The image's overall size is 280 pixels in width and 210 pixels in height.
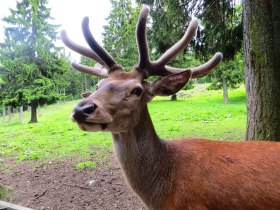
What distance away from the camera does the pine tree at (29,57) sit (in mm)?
17906

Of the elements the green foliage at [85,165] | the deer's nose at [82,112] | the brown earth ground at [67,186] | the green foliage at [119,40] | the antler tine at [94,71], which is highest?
the green foliage at [119,40]

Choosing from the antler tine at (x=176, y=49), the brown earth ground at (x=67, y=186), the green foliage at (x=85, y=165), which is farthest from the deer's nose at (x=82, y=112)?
the green foliage at (x=85, y=165)

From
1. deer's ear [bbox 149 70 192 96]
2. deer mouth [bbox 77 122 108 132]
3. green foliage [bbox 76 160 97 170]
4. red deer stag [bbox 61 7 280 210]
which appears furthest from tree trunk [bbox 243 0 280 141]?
green foliage [bbox 76 160 97 170]

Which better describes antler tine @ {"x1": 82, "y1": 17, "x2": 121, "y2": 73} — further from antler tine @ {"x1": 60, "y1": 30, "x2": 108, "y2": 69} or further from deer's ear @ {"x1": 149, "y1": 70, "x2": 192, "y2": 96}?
deer's ear @ {"x1": 149, "y1": 70, "x2": 192, "y2": 96}

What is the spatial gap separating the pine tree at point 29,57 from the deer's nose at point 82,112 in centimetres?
1682

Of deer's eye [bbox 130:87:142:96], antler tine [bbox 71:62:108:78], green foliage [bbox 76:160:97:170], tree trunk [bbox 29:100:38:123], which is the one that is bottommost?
tree trunk [bbox 29:100:38:123]

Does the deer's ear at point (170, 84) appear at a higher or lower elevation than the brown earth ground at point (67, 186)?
higher

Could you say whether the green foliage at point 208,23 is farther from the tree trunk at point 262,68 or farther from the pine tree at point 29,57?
the pine tree at point 29,57

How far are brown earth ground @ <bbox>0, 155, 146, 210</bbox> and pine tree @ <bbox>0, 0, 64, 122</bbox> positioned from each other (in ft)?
43.5

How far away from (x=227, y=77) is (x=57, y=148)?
17.9m

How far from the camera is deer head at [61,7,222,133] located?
175 centimetres

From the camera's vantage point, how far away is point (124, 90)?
6.37 ft

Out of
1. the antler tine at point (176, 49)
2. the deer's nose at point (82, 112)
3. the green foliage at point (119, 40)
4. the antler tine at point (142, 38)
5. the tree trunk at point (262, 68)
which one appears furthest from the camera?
the green foliage at point (119, 40)

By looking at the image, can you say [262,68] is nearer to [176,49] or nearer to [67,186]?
[176,49]
